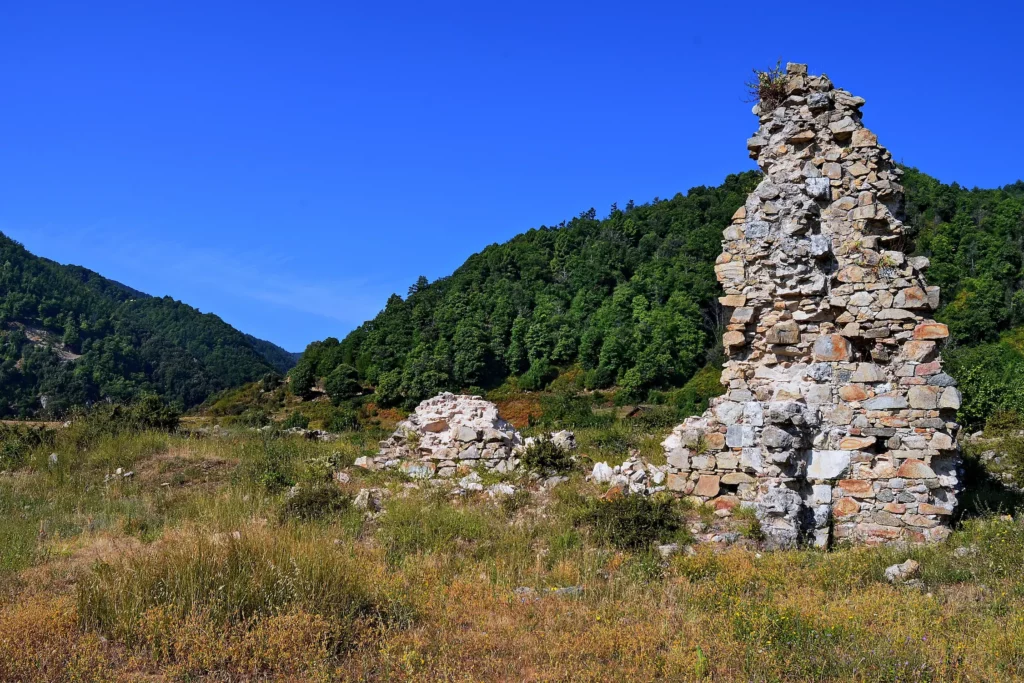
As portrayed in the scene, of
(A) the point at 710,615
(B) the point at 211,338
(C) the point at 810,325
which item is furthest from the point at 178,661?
(B) the point at 211,338


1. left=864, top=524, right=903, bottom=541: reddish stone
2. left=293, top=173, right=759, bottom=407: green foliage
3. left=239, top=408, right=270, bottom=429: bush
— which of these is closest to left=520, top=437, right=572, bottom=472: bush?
left=864, top=524, right=903, bottom=541: reddish stone

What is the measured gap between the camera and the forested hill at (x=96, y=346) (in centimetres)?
6788

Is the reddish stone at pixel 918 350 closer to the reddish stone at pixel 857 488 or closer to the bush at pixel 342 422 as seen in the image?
the reddish stone at pixel 857 488

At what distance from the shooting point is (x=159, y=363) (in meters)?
80.9

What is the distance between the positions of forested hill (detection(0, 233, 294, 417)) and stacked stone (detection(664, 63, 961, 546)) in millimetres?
65221

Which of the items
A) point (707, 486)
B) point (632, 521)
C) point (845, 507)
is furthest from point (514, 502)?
point (845, 507)

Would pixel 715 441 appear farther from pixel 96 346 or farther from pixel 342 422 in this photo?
pixel 96 346

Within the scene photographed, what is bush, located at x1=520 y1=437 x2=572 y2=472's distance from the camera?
1002cm

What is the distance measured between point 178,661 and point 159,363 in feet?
282

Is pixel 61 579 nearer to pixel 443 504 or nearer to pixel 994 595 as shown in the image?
pixel 443 504

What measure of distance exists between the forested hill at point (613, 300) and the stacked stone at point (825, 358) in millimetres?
41980

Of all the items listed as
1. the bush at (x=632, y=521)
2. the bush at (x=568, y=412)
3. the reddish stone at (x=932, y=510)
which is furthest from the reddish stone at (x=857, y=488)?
the bush at (x=568, y=412)

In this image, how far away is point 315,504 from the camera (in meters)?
8.13

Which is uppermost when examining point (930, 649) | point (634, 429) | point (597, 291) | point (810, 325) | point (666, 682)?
point (597, 291)
